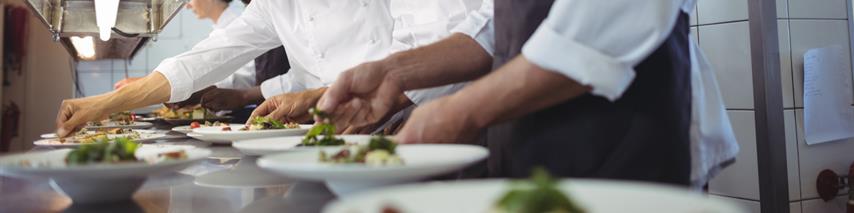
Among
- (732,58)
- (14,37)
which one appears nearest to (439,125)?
(732,58)

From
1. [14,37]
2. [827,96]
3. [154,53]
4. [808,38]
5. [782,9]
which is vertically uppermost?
[14,37]

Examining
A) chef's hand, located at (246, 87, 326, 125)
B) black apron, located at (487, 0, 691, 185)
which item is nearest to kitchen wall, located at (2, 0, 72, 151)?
chef's hand, located at (246, 87, 326, 125)

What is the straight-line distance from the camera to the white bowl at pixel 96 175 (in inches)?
33.7

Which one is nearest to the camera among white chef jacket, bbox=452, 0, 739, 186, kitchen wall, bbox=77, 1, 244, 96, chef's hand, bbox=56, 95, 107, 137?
white chef jacket, bbox=452, 0, 739, 186

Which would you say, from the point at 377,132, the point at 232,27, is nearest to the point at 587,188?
the point at 377,132

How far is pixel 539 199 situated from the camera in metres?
0.55

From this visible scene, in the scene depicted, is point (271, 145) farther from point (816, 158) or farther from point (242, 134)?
point (816, 158)

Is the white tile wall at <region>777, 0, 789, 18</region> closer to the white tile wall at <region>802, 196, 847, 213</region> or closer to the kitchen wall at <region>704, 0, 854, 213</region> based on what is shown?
the kitchen wall at <region>704, 0, 854, 213</region>

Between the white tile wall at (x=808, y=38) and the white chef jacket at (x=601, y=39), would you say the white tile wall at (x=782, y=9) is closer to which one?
the white tile wall at (x=808, y=38)

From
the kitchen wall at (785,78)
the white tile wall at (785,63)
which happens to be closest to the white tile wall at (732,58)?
the kitchen wall at (785,78)

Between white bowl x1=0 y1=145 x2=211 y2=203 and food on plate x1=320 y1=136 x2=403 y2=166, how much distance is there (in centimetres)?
21

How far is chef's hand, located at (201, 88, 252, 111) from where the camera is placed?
10.5 feet

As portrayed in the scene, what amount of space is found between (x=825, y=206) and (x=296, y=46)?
2.25m

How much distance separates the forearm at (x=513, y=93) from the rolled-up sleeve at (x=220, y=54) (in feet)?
5.69
